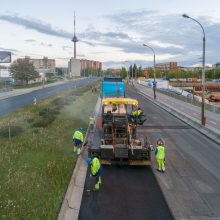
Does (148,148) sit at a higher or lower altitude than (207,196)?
higher

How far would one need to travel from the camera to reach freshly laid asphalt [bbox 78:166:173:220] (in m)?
10.5

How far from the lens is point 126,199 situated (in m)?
11.8

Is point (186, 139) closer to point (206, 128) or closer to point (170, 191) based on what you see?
point (206, 128)

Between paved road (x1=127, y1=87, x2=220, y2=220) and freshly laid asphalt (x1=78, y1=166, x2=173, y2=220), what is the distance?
0.44m

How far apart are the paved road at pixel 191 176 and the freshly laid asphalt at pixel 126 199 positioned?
0.44 m

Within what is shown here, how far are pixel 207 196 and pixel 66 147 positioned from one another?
9126 millimetres

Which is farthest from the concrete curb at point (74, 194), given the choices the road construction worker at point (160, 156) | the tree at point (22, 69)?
the tree at point (22, 69)

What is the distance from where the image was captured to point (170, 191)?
508 inches

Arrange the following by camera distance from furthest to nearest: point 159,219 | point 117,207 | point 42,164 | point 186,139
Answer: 1. point 186,139
2. point 42,164
3. point 117,207
4. point 159,219

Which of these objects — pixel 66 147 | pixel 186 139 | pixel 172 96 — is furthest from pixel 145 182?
pixel 172 96

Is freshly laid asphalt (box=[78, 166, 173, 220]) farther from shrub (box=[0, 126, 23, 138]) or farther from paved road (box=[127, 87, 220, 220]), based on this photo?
shrub (box=[0, 126, 23, 138])

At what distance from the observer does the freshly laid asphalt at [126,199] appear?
10.5m

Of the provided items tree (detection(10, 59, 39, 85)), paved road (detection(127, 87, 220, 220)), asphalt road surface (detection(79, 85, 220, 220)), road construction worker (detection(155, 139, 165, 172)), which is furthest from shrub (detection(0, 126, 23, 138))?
tree (detection(10, 59, 39, 85))

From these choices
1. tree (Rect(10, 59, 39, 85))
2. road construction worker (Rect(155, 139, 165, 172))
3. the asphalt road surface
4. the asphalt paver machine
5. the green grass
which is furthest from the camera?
tree (Rect(10, 59, 39, 85))
